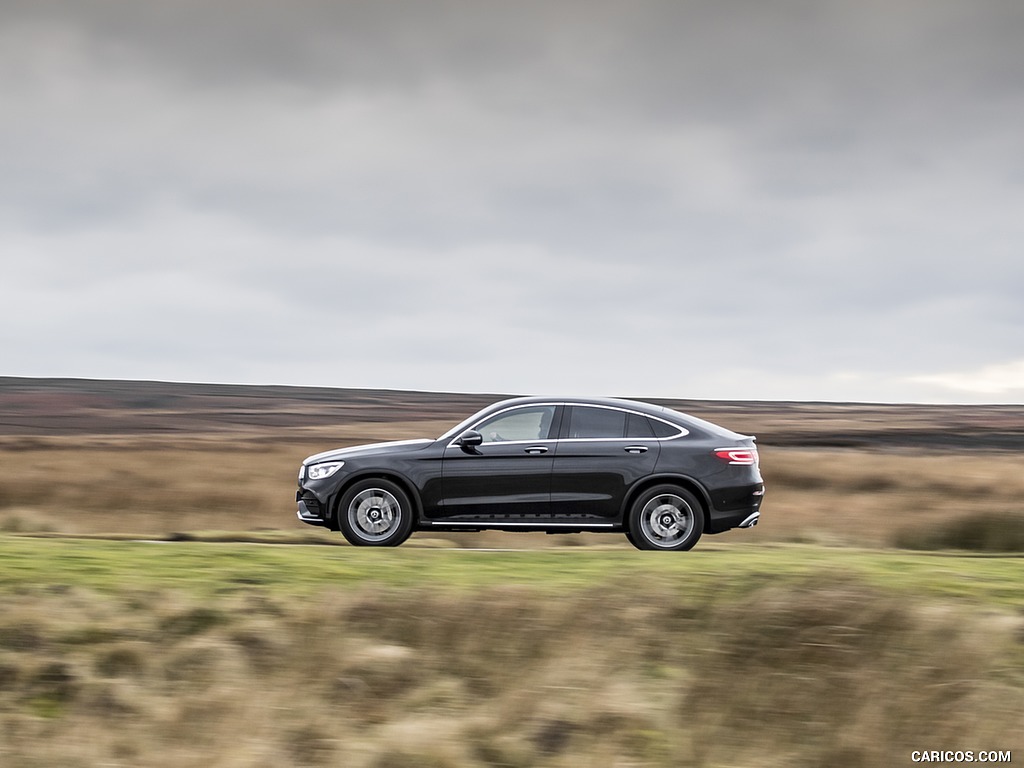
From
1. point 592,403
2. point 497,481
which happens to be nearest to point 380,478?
point 497,481

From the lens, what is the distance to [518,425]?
44.3 ft

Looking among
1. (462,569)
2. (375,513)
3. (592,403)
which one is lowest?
(462,569)

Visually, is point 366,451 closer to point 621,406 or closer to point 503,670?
point 621,406

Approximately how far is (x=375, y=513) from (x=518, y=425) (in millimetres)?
1799

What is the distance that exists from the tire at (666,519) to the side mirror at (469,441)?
70.5 inches

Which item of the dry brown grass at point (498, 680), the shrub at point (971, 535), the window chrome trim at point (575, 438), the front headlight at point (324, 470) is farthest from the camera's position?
the shrub at point (971, 535)

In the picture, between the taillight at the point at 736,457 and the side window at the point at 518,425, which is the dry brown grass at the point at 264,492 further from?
the taillight at the point at 736,457

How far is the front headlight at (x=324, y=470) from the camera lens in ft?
43.5

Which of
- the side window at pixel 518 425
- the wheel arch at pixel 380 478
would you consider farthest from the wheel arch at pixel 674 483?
the wheel arch at pixel 380 478

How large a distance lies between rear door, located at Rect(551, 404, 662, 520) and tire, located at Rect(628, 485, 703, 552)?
0.23 m

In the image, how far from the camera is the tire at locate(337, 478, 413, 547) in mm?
13312

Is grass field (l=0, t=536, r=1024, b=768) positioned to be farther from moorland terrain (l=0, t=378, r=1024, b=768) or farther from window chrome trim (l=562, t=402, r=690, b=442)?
window chrome trim (l=562, t=402, r=690, b=442)

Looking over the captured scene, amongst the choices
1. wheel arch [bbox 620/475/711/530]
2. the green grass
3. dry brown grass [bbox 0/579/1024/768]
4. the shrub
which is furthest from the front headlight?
the shrub

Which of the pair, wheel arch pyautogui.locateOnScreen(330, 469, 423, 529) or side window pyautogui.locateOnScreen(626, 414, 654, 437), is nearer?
wheel arch pyautogui.locateOnScreen(330, 469, 423, 529)
